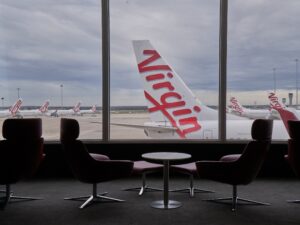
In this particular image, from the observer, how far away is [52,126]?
19.6ft

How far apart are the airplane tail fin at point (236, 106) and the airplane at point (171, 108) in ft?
0.44

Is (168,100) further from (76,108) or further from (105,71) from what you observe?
(76,108)

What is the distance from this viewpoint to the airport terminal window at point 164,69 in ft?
19.2

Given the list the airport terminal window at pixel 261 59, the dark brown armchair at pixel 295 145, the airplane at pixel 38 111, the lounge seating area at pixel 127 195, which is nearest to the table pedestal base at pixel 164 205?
the lounge seating area at pixel 127 195

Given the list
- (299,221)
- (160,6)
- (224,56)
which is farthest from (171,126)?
(299,221)

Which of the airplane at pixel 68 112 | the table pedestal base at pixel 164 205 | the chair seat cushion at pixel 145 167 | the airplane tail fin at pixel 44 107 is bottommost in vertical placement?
the table pedestal base at pixel 164 205

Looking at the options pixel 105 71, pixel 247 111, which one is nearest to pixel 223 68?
pixel 247 111

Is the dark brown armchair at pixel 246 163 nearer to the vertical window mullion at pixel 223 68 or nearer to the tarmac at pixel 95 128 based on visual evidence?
the vertical window mullion at pixel 223 68

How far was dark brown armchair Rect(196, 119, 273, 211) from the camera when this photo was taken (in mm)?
3848

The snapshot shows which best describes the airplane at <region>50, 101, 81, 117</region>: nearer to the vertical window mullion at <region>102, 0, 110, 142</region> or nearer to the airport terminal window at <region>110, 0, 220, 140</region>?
the vertical window mullion at <region>102, 0, 110, 142</region>

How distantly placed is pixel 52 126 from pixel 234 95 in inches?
122

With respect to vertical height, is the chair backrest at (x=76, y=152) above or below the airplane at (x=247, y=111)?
below

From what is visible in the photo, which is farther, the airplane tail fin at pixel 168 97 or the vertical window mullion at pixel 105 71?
the airplane tail fin at pixel 168 97

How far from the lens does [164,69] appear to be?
6.04 meters
